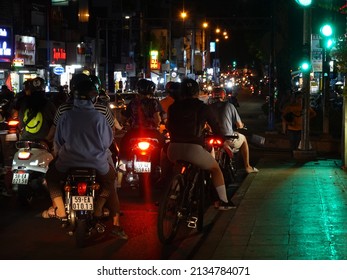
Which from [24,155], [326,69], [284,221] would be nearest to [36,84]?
[24,155]

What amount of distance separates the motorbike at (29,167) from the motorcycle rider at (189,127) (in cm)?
271

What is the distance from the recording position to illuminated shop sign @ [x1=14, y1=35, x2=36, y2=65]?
43969mm

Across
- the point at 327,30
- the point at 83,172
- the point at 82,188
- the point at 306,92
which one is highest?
the point at 327,30

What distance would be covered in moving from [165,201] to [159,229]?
12.5 inches

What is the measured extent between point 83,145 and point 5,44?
35272mm

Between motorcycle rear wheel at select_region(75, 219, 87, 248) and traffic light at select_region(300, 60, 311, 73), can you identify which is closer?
motorcycle rear wheel at select_region(75, 219, 87, 248)

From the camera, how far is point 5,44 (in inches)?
1641

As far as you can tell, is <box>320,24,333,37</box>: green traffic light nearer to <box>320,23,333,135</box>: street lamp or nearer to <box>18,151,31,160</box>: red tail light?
<box>320,23,333,135</box>: street lamp

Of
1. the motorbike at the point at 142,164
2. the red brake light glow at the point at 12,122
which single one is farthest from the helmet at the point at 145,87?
the red brake light glow at the point at 12,122

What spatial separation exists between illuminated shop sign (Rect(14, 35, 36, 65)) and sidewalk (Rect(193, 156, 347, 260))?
32.3 metres

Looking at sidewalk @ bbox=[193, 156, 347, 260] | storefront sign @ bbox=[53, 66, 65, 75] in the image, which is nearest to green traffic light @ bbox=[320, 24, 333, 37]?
sidewalk @ bbox=[193, 156, 347, 260]

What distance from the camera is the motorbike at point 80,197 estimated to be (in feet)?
25.5

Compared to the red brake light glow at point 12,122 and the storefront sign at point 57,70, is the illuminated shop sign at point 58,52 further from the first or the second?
the red brake light glow at point 12,122

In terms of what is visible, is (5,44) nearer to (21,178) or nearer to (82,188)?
(21,178)
